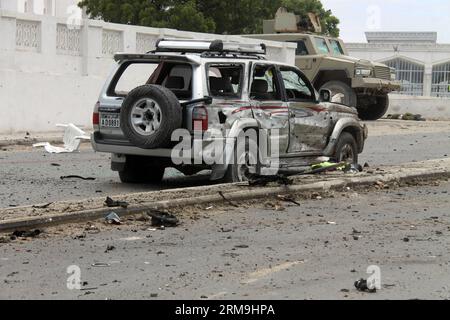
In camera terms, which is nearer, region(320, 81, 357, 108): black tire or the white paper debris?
the white paper debris

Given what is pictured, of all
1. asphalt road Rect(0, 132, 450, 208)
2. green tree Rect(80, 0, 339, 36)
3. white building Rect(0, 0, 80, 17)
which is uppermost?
white building Rect(0, 0, 80, 17)

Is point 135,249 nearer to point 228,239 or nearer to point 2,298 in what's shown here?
point 228,239

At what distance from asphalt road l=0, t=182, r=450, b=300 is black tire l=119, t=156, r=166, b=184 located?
2462 millimetres

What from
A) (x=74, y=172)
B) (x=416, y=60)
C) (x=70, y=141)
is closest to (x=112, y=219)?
(x=74, y=172)

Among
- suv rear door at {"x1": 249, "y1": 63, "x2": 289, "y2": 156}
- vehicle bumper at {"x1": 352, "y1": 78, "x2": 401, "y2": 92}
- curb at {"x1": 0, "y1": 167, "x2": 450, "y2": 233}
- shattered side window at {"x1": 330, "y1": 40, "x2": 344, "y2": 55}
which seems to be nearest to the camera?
curb at {"x1": 0, "y1": 167, "x2": 450, "y2": 233}

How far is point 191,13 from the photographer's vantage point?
3375cm

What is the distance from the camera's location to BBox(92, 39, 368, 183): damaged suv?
34.5 ft

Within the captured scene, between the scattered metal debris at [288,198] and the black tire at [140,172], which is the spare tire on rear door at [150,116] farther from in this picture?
the scattered metal debris at [288,198]

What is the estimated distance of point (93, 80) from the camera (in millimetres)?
22234

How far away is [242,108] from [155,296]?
211 inches

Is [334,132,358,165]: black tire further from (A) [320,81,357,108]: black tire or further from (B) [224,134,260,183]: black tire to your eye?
(A) [320,81,357,108]: black tire

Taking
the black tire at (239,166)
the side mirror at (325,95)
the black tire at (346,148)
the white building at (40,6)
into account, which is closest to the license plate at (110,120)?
the black tire at (239,166)

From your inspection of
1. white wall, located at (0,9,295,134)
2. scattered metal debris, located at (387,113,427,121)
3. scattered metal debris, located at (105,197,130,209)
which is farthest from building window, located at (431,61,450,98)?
scattered metal debris, located at (105,197,130,209)

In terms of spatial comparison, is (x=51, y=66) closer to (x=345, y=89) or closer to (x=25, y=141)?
→ (x=25, y=141)
